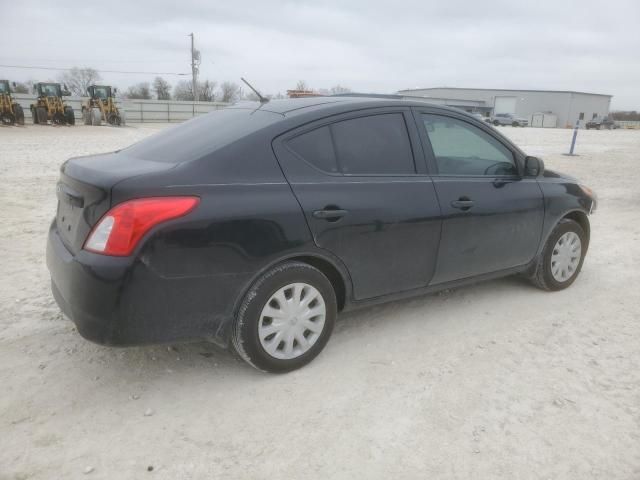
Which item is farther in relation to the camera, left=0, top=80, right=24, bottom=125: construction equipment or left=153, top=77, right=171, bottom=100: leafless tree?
left=153, top=77, right=171, bottom=100: leafless tree

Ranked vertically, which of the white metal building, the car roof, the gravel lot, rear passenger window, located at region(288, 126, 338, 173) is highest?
the white metal building

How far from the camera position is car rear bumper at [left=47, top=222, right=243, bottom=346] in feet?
7.96

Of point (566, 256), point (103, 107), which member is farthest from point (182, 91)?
point (566, 256)

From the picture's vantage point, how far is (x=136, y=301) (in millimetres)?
2467

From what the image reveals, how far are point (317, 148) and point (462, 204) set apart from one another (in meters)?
1.16

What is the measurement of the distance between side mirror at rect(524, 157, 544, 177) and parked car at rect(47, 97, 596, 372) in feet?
0.03

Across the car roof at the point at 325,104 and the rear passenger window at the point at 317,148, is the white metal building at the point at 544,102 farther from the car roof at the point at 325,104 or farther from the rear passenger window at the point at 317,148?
the rear passenger window at the point at 317,148

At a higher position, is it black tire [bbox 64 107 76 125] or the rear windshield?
the rear windshield

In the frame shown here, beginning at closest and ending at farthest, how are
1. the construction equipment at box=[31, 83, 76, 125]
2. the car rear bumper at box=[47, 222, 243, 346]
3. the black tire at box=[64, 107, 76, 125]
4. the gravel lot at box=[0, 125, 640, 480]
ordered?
the gravel lot at box=[0, 125, 640, 480] < the car rear bumper at box=[47, 222, 243, 346] < the construction equipment at box=[31, 83, 76, 125] < the black tire at box=[64, 107, 76, 125]

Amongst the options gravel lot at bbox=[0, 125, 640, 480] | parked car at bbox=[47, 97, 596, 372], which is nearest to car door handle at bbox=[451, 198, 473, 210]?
parked car at bbox=[47, 97, 596, 372]

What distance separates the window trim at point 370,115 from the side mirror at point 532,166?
1.07 m

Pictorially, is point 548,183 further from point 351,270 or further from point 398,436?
point 398,436

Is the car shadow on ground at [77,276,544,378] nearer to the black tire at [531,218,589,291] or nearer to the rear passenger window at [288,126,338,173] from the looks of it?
the black tire at [531,218,589,291]

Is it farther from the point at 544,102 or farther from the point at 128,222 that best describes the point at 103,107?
the point at 544,102
